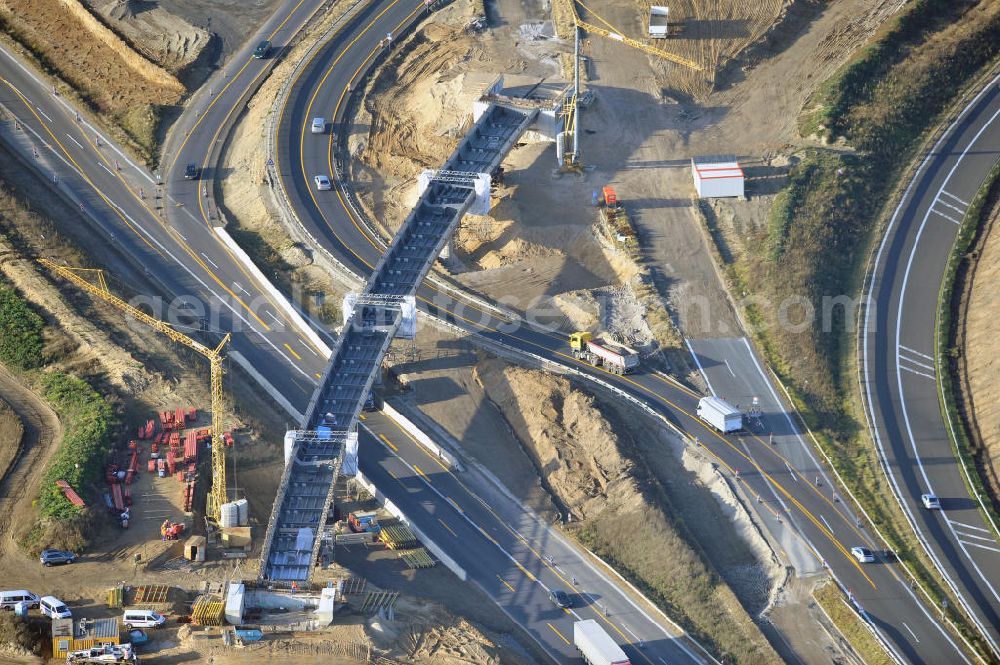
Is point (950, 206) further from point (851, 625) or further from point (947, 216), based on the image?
point (851, 625)

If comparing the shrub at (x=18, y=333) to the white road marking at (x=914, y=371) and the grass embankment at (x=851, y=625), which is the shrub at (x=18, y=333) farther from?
the white road marking at (x=914, y=371)

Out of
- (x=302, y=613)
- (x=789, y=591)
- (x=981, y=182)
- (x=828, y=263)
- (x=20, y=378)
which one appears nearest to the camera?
(x=302, y=613)

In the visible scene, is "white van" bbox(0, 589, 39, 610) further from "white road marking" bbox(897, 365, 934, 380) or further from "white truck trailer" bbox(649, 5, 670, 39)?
"white truck trailer" bbox(649, 5, 670, 39)

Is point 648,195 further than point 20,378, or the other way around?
point 648,195

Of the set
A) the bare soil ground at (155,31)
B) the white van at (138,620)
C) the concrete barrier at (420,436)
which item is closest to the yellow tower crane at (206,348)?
the white van at (138,620)

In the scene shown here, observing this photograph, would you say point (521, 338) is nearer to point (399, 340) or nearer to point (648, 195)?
point (399, 340)

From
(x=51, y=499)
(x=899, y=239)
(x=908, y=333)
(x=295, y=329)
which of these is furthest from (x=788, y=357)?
(x=51, y=499)

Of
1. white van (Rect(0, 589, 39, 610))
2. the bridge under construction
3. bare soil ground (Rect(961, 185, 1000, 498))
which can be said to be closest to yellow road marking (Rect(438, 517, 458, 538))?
the bridge under construction
